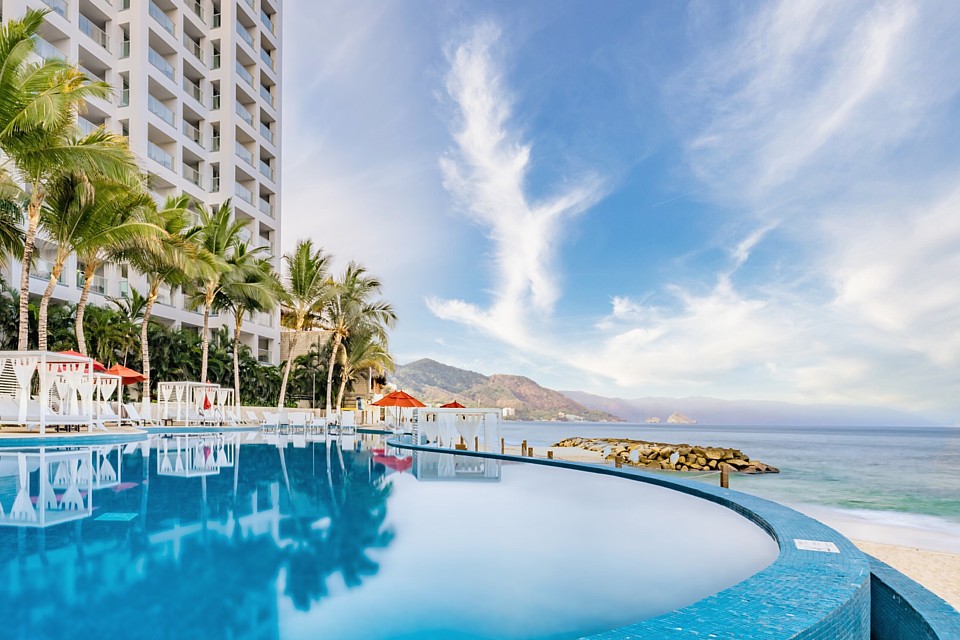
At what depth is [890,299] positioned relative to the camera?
3266 cm

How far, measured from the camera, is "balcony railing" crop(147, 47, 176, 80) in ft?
93.4

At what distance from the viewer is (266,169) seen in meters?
37.2

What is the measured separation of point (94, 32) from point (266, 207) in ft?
40.3

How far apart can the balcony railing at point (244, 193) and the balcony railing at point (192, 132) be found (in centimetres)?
277

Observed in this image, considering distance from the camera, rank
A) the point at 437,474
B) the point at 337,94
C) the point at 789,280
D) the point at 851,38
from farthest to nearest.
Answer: the point at 789,280, the point at 337,94, the point at 851,38, the point at 437,474

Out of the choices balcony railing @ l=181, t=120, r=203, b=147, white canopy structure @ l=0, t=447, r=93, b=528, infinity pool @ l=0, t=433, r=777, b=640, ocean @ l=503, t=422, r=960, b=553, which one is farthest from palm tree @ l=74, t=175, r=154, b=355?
ocean @ l=503, t=422, r=960, b=553

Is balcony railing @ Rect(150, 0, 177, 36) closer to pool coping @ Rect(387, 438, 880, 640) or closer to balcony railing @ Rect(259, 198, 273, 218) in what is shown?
balcony railing @ Rect(259, 198, 273, 218)

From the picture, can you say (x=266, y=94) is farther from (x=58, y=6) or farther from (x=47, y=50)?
(x=47, y=50)

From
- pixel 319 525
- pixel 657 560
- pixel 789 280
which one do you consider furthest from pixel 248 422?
pixel 789 280

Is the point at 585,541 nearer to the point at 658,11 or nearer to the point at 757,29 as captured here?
the point at 757,29

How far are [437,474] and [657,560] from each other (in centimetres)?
652

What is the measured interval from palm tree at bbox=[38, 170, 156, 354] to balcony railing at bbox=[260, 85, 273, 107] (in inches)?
891

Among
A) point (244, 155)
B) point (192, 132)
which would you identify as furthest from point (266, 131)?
point (192, 132)

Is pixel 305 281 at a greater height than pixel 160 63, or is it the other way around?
pixel 160 63
